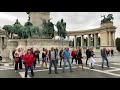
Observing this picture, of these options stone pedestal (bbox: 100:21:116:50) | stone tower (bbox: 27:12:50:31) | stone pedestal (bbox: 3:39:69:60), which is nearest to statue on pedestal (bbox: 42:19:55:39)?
stone tower (bbox: 27:12:50:31)

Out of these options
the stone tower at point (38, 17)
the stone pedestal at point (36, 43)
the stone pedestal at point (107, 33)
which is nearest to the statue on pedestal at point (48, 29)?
the stone tower at point (38, 17)

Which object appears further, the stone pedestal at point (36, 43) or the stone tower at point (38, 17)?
the stone tower at point (38, 17)

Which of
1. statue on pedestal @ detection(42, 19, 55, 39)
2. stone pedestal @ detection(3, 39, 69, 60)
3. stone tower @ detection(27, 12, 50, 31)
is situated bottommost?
stone pedestal @ detection(3, 39, 69, 60)

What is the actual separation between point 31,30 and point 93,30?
1525 inches

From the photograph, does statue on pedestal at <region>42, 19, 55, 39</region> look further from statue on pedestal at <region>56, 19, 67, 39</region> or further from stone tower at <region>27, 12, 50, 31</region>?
stone tower at <region>27, 12, 50, 31</region>

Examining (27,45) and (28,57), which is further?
(27,45)

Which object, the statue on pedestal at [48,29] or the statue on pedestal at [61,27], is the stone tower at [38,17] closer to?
the statue on pedestal at [48,29]

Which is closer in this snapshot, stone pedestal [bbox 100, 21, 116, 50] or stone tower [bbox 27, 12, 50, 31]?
stone tower [bbox 27, 12, 50, 31]
